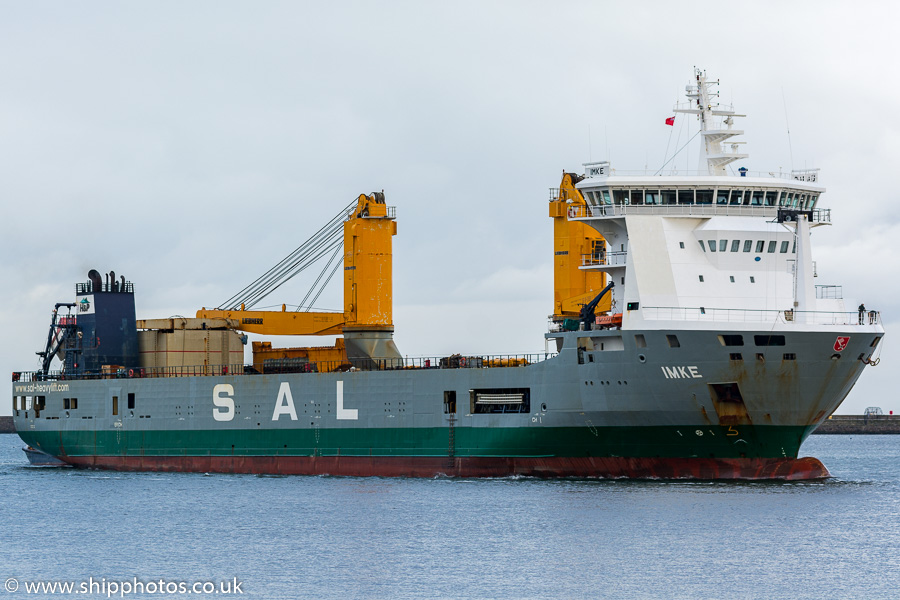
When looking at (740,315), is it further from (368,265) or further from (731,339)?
(368,265)

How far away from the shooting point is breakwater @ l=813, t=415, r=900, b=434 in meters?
92.7

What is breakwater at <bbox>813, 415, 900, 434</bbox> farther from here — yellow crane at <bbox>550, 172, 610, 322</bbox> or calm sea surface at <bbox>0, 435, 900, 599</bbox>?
calm sea surface at <bbox>0, 435, 900, 599</bbox>

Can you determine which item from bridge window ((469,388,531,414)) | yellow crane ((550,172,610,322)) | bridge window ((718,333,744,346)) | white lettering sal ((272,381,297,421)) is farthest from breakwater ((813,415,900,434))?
bridge window ((718,333,744,346))

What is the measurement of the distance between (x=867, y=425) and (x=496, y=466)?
61.5m

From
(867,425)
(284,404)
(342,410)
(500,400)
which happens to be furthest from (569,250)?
(867,425)

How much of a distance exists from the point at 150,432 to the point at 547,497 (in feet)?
58.7

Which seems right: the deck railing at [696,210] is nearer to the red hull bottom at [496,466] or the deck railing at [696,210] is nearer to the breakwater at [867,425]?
the red hull bottom at [496,466]

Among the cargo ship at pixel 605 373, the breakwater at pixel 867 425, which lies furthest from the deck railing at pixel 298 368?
the breakwater at pixel 867 425

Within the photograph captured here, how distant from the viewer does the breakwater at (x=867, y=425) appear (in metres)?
92.7

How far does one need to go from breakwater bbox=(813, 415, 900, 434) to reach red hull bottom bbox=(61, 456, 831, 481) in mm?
57891

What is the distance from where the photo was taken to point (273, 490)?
126 ft

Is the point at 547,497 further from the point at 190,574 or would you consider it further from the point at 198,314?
the point at 198,314

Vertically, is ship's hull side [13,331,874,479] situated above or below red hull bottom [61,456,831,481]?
above

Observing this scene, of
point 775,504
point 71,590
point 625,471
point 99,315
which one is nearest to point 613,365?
point 625,471
